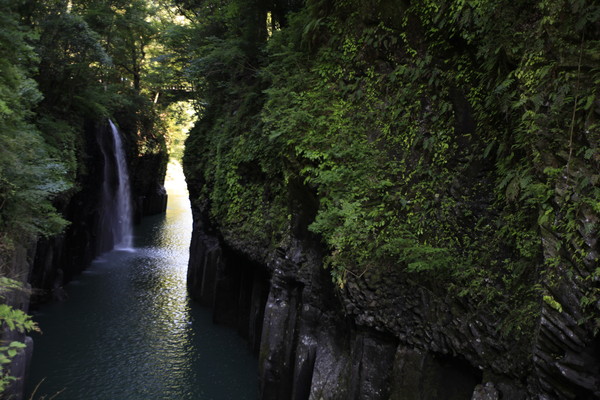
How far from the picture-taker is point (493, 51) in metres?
7.05

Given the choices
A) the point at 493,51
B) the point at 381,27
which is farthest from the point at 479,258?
the point at 381,27

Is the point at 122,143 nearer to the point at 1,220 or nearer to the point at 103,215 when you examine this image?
the point at 103,215

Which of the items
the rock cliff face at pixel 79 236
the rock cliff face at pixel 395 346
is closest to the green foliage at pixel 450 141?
the rock cliff face at pixel 395 346

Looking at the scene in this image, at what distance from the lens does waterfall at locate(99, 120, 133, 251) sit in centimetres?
2833

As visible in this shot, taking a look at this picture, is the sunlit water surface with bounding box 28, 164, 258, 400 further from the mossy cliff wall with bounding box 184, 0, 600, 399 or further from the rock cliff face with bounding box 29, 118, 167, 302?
the mossy cliff wall with bounding box 184, 0, 600, 399

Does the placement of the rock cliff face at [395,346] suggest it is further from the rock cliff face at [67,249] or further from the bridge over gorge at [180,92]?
the bridge over gorge at [180,92]

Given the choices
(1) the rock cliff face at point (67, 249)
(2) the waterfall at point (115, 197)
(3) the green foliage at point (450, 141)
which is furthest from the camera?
(2) the waterfall at point (115, 197)

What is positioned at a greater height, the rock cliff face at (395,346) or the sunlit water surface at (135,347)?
the rock cliff face at (395,346)

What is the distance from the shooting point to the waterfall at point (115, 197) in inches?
1115

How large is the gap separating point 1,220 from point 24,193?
0.93 meters

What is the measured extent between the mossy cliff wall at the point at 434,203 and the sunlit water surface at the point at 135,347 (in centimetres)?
320

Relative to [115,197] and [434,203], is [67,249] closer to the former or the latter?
[115,197]

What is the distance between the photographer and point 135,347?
1484cm

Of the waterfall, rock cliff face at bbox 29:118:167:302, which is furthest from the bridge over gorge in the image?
the waterfall
